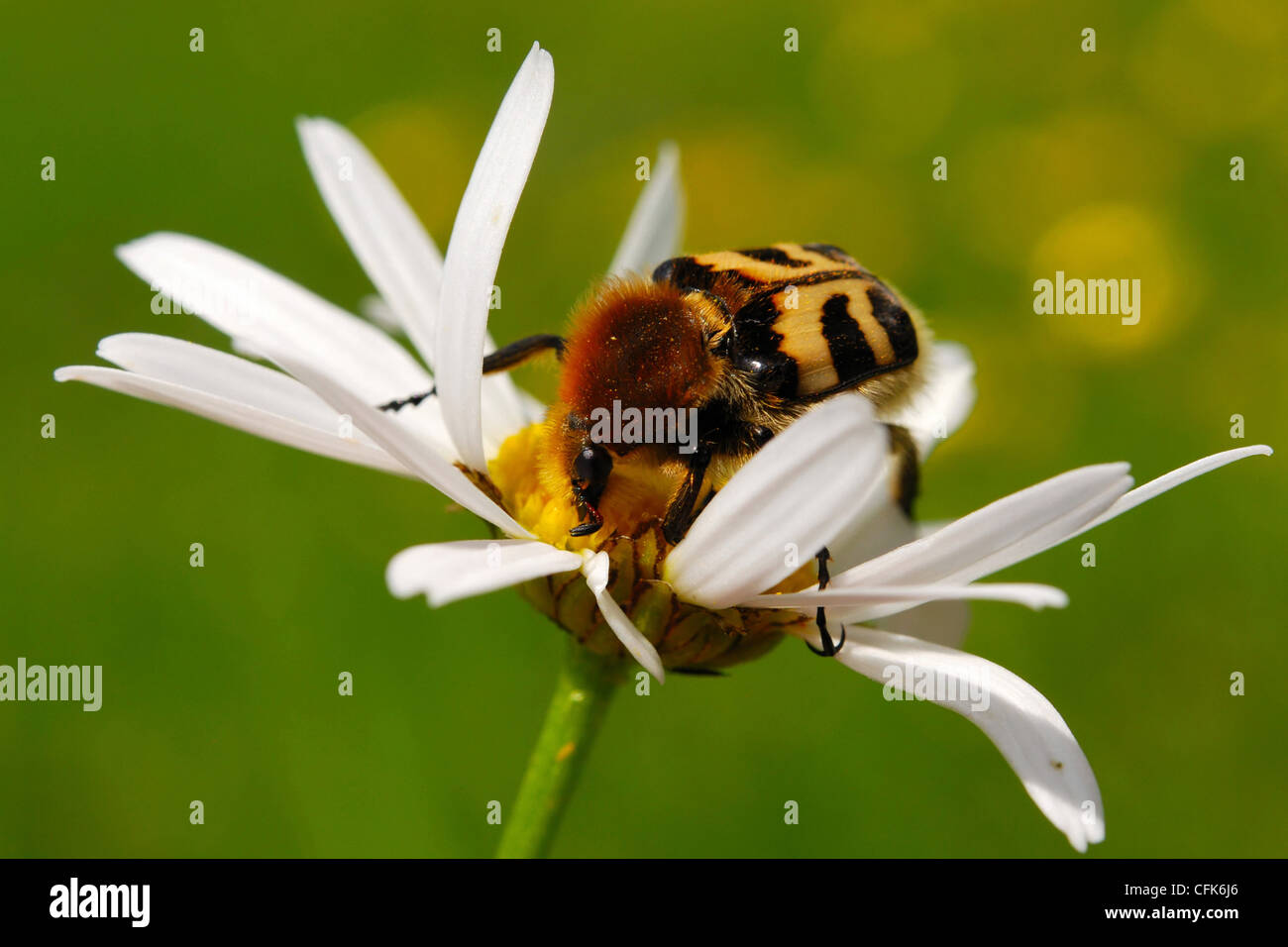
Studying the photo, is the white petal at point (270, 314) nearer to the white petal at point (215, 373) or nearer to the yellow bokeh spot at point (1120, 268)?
the white petal at point (215, 373)

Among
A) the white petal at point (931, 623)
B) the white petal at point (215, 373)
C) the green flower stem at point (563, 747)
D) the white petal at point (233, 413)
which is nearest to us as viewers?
the white petal at point (233, 413)

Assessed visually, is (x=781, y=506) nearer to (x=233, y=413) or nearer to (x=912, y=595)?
(x=912, y=595)

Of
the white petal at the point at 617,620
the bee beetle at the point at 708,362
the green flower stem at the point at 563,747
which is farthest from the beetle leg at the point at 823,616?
the green flower stem at the point at 563,747

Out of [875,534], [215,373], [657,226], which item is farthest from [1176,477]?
[215,373]

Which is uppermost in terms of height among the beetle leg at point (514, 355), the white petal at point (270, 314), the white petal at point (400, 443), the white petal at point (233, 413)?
the white petal at point (270, 314)

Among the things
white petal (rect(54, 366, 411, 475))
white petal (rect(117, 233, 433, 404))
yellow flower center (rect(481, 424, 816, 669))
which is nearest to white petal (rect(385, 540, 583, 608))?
yellow flower center (rect(481, 424, 816, 669))

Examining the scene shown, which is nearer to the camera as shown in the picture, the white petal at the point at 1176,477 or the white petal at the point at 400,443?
the white petal at the point at 400,443

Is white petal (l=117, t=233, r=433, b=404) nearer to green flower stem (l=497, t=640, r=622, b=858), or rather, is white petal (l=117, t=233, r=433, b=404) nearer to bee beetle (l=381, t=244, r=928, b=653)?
bee beetle (l=381, t=244, r=928, b=653)
